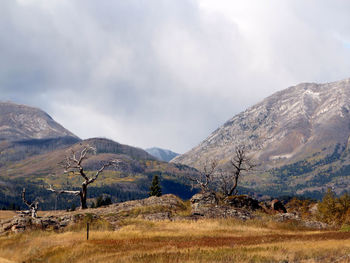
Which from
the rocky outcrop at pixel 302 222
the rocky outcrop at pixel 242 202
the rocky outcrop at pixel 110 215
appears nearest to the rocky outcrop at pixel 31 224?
the rocky outcrop at pixel 110 215

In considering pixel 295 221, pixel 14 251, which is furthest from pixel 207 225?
pixel 14 251

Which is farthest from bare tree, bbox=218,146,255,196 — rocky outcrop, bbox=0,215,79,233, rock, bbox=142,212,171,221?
rocky outcrop, bbox=0,215,79,233

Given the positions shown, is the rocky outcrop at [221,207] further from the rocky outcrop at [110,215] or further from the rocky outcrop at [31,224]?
the rocky outcrop at [31,224]

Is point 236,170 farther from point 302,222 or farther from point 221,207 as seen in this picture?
Result: point 302,222

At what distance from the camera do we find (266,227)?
4316 cm

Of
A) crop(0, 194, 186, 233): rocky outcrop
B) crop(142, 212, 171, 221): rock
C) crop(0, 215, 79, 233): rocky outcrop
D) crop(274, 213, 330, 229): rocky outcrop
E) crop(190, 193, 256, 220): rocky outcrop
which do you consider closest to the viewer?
crop(0, 215, 79, 233): rocky outcrop

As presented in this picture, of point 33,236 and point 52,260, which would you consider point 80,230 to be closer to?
point 33,236

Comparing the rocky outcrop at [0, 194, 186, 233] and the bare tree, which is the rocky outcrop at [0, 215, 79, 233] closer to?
the rocky outcrop at [0, 194, 186, 233]

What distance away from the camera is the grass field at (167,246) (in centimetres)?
2238

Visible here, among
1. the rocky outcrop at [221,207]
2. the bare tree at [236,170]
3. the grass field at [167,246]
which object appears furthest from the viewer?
the bare tree at [236,170]

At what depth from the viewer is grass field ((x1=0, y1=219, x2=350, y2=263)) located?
22375mm

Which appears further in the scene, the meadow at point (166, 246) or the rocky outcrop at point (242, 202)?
the rocky outcrop at point (242, 202)

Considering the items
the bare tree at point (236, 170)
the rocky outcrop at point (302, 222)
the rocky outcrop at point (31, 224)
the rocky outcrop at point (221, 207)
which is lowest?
the rocky outcrop at point (302, 222)

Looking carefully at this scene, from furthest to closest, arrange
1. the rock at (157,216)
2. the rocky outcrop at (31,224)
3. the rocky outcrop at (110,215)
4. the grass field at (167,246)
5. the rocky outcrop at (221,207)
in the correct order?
the rocky outcrop at (221,207) < the rock at (157,216) < the rocky outcrop at (110,215) < the rocky outcrop at (31,224) < the grass field at (167,246)
